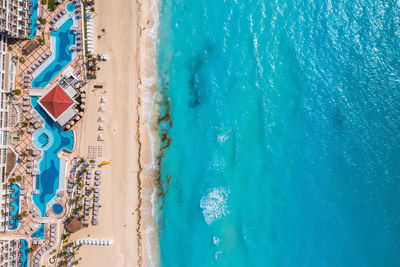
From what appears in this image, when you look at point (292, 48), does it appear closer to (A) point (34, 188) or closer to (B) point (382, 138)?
(B) point (382, 138)

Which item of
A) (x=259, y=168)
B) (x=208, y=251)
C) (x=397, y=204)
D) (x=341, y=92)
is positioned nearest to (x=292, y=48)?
(x=341, y=92)

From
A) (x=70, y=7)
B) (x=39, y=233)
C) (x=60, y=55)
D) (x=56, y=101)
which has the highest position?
(x=70, y=7)

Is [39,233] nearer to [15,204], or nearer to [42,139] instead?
[15,204]

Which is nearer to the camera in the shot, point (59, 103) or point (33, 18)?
point (59, 103)

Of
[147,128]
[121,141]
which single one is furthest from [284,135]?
[121,141]

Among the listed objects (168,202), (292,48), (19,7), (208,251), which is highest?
(19,7)

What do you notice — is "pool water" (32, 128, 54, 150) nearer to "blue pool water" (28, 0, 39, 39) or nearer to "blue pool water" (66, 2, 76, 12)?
"blue pool water" (28, 0, 39, 39)
